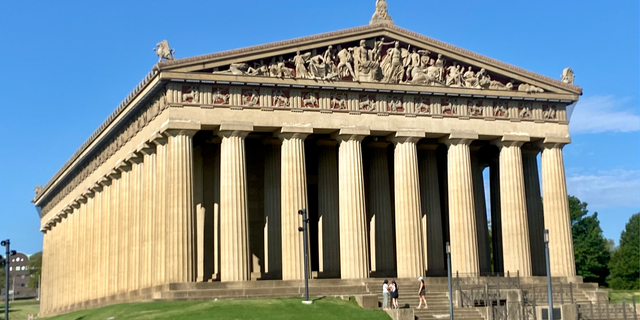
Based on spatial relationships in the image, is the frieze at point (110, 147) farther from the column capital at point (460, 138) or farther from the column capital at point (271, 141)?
the column capital at point (460, 138)

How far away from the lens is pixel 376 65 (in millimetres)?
64812

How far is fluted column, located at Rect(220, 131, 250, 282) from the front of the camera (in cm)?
5928

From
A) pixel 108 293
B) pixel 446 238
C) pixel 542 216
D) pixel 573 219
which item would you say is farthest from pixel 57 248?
pixel 573 219

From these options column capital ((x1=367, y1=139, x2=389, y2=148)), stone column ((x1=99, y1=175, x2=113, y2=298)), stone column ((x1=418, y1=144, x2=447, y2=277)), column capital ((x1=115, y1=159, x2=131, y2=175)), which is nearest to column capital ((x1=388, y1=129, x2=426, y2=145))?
column capital ((x1=367, y1=139, x2=389, y2=148))

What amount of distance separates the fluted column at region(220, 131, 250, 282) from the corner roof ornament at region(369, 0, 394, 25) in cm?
→ 1271

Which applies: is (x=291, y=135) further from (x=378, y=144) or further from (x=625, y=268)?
(x=625, y=268)

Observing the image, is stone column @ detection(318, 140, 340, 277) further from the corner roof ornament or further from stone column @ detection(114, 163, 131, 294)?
stone column @ detection(114, 163, 131, 294)

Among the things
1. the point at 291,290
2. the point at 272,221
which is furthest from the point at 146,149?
the point at 291,290

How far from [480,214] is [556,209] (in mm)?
6985

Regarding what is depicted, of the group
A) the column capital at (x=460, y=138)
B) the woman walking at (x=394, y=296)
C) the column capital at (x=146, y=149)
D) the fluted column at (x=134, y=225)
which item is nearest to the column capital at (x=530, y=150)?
the column capital at (x=460, y=138)

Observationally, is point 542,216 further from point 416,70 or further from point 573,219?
point 573,219

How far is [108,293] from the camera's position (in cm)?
7450

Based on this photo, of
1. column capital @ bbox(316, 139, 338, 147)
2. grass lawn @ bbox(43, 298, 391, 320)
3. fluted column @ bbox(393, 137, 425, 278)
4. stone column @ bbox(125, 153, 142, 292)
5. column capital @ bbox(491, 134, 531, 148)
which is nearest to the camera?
grass lawn @ bbox(43, 298, 391, 320)

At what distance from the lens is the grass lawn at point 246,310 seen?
47.8 metres
